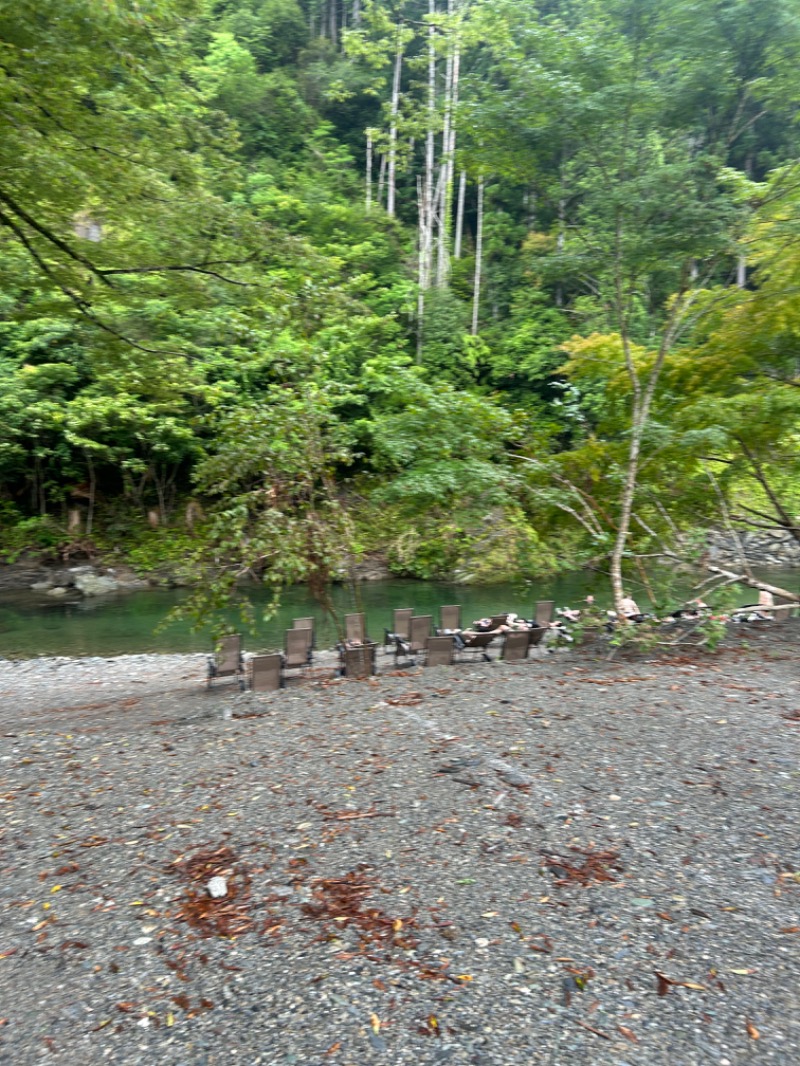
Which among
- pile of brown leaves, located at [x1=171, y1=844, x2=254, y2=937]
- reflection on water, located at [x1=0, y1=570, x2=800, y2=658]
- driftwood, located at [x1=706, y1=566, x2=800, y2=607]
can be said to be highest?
driftwood, located at [x1=706, y1=566, x2=800, y2=607]

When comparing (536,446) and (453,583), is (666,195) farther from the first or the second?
(453,583)

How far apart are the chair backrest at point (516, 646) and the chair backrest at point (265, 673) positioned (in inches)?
132

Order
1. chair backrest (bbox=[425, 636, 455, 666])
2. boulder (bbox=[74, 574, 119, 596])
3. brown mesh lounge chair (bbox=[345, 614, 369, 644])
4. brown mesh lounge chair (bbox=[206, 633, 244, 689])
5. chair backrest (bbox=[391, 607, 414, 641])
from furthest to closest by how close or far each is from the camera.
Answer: boulder (bbox=[74, 574, 119, 596])
chair backrest (bbox=[391, 607, 414, 641])
brown mesh lounge chair (bbox=[345, 614, 369, 644])
chair backrest (bbox=[425, 636, 455, 666])
brown mesh lounge chair (bbox=[206, 633, 244, 689])

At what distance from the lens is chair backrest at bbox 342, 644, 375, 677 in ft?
27.6

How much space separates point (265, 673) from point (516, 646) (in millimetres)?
3675

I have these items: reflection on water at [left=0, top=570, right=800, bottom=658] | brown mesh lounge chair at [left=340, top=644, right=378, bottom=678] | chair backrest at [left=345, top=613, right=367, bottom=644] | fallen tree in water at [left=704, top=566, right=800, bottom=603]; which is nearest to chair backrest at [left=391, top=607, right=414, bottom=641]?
chair backrest at [left=345, top=613, right=367, bottom=644]

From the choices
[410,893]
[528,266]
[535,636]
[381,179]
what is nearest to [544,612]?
[535,636]

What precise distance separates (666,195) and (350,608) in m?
10.1

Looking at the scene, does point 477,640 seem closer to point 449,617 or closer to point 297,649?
point 449,617

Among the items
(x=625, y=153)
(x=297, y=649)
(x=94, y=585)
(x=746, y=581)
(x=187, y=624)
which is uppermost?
(x=625, y=153)

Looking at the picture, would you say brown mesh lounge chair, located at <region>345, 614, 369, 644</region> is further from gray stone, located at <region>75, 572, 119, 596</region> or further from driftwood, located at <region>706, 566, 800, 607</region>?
gray stone, located at <region>75, 572, 119, 596</region>

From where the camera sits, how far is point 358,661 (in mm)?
8453

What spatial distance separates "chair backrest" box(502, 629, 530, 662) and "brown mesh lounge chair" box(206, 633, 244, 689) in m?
3.81

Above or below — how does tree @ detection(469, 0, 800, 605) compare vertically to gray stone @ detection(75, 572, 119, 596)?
above
